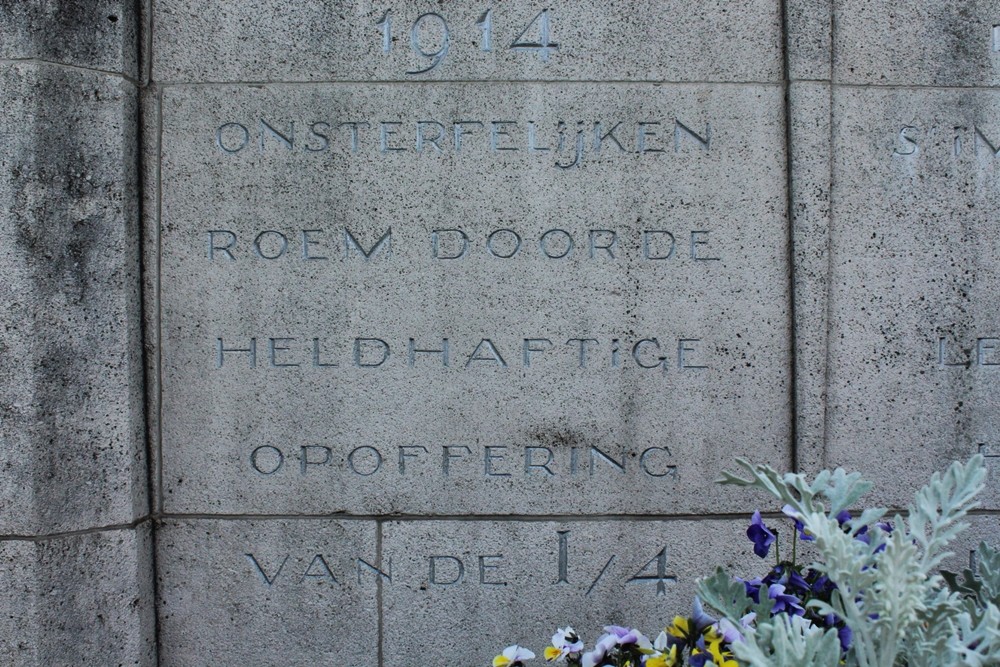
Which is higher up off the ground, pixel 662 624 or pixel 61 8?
pixel 61 8

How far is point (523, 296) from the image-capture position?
329 centimetres

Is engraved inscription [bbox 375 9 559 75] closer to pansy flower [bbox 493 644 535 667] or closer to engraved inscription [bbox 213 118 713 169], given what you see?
engraved inscription [bbox 213 118 713 169]

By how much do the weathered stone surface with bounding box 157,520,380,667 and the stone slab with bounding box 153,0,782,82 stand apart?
5.53 ft

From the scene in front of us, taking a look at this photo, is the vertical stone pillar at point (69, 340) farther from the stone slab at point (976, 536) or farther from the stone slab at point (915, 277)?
the stone slab at point (976, 536)

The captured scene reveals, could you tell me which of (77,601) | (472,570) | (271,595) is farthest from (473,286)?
(77,601)

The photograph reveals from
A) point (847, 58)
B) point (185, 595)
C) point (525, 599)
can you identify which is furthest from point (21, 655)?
point (847, 58)

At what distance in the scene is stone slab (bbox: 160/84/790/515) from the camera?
328 cm

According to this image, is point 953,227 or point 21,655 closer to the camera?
point 21,655

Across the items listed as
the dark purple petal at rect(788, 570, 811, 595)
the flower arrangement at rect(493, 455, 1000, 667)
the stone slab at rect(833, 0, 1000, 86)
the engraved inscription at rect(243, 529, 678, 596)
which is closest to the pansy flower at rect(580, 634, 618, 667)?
the flower arrangement at rect(493, 455, 1000, 667)

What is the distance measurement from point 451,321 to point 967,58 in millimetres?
2111

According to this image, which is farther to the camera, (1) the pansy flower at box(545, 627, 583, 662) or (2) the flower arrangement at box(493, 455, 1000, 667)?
(1) the pansy flower at box(545, 627, 583, 662)

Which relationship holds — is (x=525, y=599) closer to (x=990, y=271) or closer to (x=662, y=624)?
(x=662, y=624)

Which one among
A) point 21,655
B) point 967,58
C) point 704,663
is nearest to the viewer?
point 704,663

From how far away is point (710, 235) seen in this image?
10.7 ft
